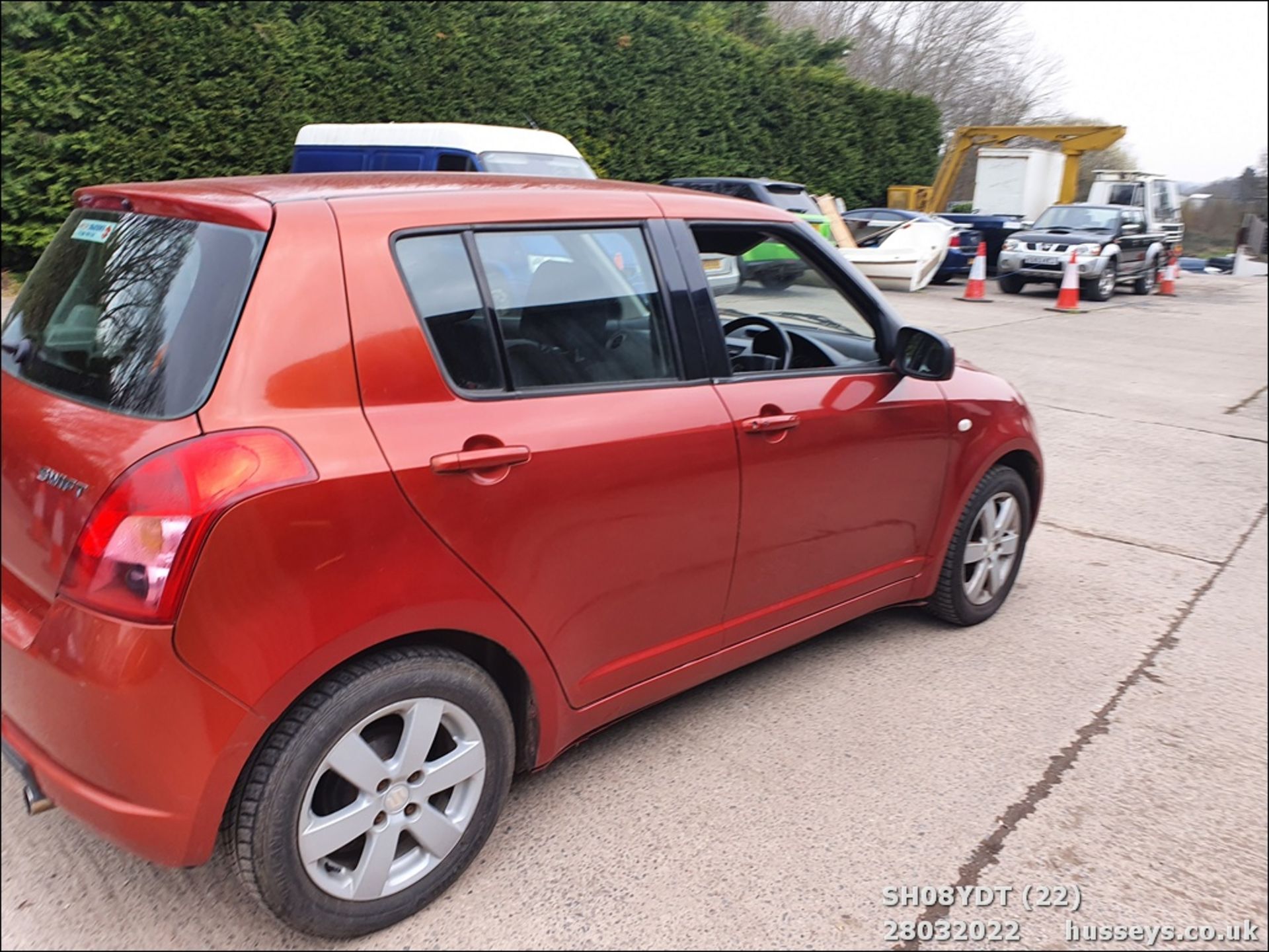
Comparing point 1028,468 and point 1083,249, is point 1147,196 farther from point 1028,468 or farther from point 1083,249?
point 1028,468

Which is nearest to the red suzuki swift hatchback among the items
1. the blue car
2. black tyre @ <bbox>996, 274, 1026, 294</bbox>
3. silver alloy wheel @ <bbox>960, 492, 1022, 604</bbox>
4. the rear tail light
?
the rear tail light

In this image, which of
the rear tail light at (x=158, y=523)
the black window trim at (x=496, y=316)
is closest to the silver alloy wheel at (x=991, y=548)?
the black window trim at (x=496, y=316)

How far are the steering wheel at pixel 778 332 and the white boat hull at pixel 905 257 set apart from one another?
524 inches

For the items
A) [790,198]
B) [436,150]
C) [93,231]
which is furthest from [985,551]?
[790,198]

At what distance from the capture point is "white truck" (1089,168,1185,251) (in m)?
22.4

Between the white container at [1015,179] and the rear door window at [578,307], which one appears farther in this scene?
the white container at [1015,179]

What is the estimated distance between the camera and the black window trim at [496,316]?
2312 millimetres

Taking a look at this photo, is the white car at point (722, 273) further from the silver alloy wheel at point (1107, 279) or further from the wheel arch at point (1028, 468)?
the silver alloy wheel at point (1107, 279)

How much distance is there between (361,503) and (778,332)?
1.86 meters

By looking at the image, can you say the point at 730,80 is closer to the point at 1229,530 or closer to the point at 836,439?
the point at 1229,530

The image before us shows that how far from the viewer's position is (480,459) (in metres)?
2.28

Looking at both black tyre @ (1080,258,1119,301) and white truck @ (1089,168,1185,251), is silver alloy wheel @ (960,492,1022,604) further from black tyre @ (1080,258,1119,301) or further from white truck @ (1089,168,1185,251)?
white truck @ (1089,168,1185,251)

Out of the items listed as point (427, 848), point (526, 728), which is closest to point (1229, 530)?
point (526, 728)

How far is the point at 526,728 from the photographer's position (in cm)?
260
